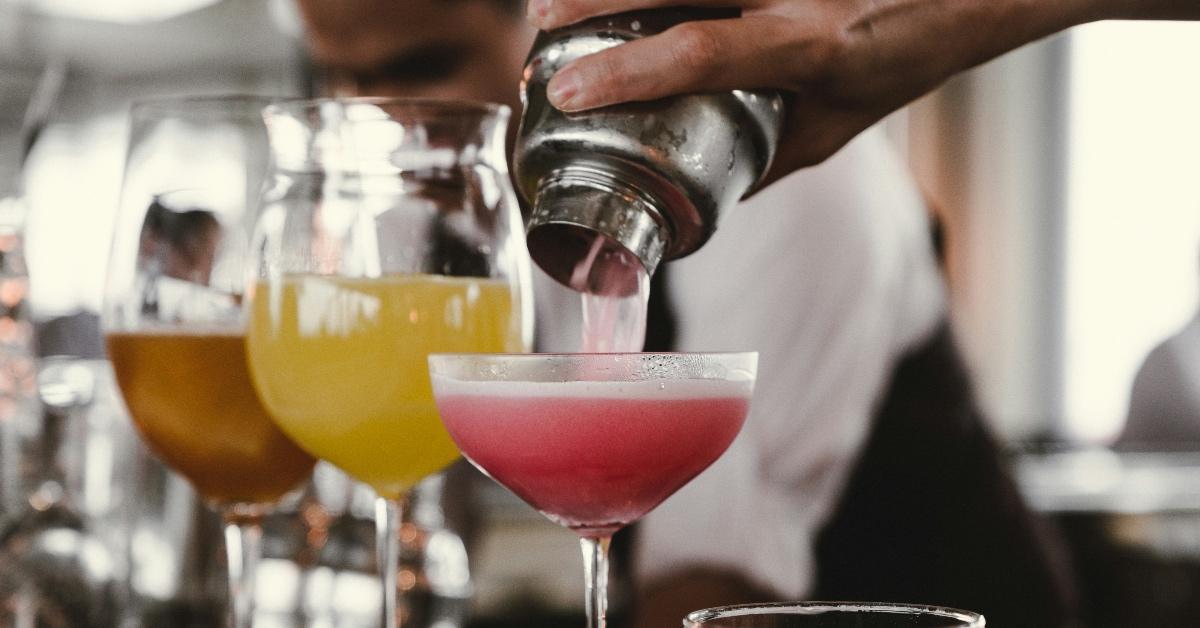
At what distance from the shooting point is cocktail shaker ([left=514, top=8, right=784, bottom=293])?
75 cm

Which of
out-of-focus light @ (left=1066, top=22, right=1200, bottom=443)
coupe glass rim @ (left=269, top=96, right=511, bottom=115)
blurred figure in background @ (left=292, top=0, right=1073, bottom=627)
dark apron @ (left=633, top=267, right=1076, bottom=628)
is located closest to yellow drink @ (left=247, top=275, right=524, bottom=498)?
coupe glass rim @ (left=269, top=96, right=511, bottom=115)

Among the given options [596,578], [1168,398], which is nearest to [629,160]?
[596,578]

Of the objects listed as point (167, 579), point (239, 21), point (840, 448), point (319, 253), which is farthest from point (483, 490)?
point (239, 21)

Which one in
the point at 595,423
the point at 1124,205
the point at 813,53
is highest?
the point at 1124,205

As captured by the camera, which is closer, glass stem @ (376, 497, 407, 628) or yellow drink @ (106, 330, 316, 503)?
glass stem @ (376, 497, 407, 628)

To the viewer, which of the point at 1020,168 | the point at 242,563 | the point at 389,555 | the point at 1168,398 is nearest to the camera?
the point at 389,555

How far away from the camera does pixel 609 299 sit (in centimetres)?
82

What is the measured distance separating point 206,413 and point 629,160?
45 centimetres

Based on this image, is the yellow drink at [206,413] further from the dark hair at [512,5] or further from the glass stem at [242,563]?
the dark hair at [512,5]

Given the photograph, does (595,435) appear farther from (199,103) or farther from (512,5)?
(512,5)

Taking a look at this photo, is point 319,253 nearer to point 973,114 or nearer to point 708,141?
point 708,141

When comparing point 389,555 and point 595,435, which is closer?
point 595,435

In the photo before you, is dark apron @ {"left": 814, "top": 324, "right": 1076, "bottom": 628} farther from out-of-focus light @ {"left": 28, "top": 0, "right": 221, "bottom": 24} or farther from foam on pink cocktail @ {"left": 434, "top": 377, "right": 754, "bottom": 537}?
out-of-focus light @ {"left": 28, "top": 0, "right": 221, "bottom": 24}

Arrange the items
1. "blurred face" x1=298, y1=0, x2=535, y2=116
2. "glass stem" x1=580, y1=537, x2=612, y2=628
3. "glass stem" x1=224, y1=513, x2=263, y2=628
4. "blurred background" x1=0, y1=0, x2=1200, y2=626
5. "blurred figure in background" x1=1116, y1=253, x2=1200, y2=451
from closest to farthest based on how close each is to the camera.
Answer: "glass stem" x1=580, y1=537, x2=612, y2=628
"glass stem" x1=224, y1=513, x2=263, y2=628
"blurred face" x1=298, y1=0, x2=535, y2=116
"blurred figure in background" x1=1116, y1=253, x2=1200, y2=451
"blurred background" x1=0, y1=0, x2=1200, y2=626
